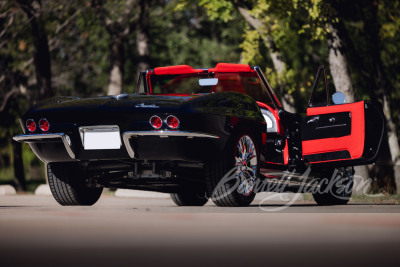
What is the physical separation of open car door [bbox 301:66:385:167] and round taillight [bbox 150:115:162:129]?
8.28 feet

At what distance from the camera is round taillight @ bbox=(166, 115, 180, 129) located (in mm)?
8565

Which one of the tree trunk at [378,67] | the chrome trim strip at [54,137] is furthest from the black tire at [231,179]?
the tree trunk at [378,67]

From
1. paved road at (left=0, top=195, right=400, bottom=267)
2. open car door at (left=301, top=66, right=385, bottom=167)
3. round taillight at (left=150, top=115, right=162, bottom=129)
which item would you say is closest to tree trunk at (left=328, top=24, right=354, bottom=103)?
open car door at (left=301, top=66, right=385, bottom=167)

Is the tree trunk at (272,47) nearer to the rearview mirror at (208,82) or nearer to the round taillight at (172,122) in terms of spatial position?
the rearview mirror at (208,82)

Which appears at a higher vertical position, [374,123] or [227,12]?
[227,12]

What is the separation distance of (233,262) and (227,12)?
13.9m

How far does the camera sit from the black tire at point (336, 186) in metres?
11.3

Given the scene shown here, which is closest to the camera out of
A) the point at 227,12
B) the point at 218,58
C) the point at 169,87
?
the point at 169,87

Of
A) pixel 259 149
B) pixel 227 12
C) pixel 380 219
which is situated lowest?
pixel 380 219

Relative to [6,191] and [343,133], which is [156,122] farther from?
[6,191]

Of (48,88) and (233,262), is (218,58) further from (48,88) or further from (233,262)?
(233,262)

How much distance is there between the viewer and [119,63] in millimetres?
23781

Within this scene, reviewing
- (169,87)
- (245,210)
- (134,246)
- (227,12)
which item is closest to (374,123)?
(245,210)
